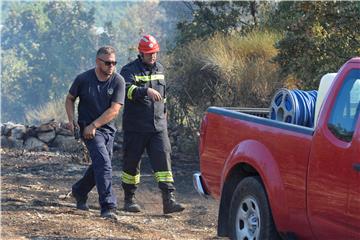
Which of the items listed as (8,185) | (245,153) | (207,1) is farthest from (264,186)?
(207,1)

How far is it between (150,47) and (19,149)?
7276mm

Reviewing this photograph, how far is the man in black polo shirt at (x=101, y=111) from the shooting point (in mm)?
8555

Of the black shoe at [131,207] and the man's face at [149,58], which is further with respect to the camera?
the black shoe at [131,207]

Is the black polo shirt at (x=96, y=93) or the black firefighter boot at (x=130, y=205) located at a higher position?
the black polo shirt at (x=96, y=93)

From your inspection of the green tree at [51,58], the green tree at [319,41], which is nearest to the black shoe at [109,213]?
the green tree at [319,41]

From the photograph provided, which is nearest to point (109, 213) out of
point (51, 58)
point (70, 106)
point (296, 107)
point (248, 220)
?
point (70, 106)

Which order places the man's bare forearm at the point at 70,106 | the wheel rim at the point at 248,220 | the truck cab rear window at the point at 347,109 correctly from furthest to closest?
1. the man's bare forearm at the point at 70,106
2. the wheel rim at the point at 248,220
3. the truck cab rear window at the point at 347,109

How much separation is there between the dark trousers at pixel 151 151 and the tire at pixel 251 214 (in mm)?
2580

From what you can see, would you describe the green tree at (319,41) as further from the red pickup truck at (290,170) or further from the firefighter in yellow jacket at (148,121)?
the red pickup truck at (290,170)

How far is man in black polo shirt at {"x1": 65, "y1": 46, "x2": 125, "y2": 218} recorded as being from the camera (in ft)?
28.1

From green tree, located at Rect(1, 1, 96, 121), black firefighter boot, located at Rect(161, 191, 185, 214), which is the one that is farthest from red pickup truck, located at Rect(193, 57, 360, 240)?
green tree, located at Rect(1, 1, 96, 121)

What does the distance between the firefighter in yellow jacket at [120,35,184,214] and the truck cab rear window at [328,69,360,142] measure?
3.59m

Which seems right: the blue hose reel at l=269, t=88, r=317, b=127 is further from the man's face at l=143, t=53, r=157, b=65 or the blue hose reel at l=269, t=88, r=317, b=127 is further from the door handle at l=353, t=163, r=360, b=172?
the man's face at l=143, t=53, r=157, b=65

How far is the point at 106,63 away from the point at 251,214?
279cm
